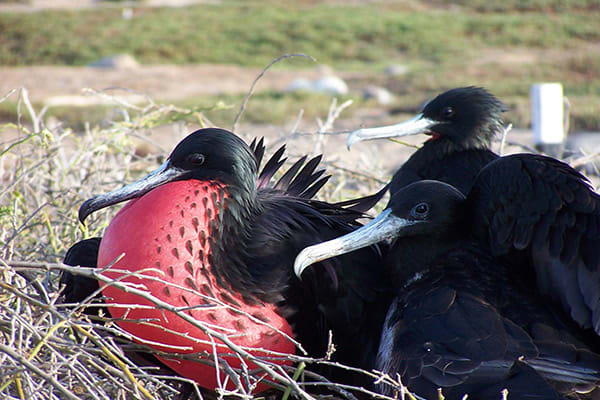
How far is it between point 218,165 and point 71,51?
1607 centimetres

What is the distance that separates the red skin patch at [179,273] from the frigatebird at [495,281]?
19 cm

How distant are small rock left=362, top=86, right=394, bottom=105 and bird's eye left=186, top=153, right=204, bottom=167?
9.91 meters

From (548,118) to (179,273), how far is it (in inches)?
107

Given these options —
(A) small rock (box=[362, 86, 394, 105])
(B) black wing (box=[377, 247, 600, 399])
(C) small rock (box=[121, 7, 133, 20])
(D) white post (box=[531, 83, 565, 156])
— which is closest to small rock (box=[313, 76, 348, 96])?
(A) small rock (box=[362, 86, 394, 105])

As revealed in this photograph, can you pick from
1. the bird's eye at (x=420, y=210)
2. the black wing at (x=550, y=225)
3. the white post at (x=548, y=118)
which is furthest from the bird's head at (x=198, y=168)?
the white post at (x=548, y=118)

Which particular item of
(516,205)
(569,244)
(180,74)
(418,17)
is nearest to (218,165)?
(516,205)

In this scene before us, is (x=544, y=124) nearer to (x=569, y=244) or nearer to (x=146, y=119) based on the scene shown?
(x=146, y=119)

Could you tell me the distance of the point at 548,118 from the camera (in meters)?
3.96

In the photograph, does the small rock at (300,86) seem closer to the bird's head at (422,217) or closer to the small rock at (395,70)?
the small rock at (395,70)

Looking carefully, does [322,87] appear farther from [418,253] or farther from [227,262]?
[227,262]

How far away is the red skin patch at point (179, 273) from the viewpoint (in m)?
1.74

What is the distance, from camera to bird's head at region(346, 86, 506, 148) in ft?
8.90

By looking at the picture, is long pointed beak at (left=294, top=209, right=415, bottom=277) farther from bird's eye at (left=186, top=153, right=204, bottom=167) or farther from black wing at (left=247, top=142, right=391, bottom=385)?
bird's eye at (left=186, top=153, right=204, bottom=167)

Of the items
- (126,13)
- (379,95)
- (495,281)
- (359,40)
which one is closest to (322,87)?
(379,95)
